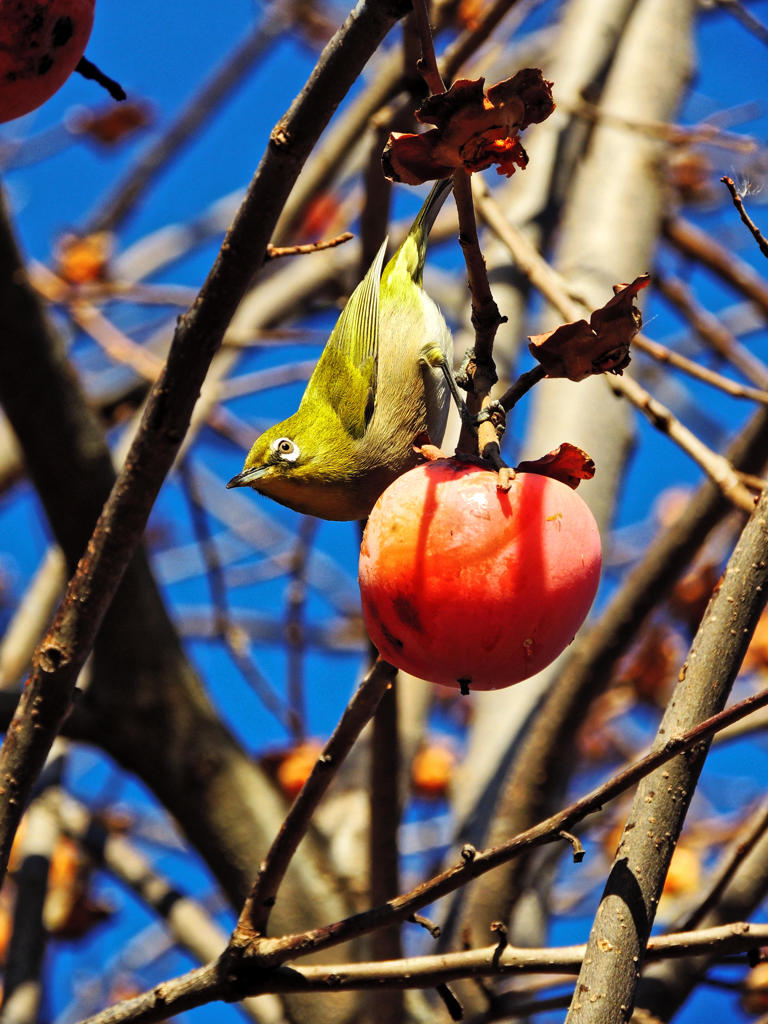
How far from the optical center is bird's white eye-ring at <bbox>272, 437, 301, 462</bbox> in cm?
238

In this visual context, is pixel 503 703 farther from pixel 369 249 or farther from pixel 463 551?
pixel 463 551

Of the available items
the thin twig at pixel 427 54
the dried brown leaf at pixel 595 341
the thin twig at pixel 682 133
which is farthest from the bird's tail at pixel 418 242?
the dried brown leaf at pixel 595 341

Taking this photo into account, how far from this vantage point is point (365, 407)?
245cm

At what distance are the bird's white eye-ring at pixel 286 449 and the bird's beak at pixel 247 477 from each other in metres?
0.05

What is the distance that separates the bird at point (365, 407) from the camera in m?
2.35

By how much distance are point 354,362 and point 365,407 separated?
19 centimetres

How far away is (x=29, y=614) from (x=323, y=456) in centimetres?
148

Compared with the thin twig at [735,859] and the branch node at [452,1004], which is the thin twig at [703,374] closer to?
the thin twig at [735,859]

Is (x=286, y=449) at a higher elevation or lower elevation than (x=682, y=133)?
lower

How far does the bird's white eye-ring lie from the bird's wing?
4.7 inches

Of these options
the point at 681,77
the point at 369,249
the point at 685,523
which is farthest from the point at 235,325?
the point at 685,523

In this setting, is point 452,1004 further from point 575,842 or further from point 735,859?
point 735,859

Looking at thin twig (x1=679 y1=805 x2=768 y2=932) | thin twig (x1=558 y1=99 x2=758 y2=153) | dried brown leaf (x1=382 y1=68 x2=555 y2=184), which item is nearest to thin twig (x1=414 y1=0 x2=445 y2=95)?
dried brown leaf (x1=382 y1=68 x2=555 y2=184)

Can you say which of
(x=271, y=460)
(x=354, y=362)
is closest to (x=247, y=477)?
(x=271, y=460)
